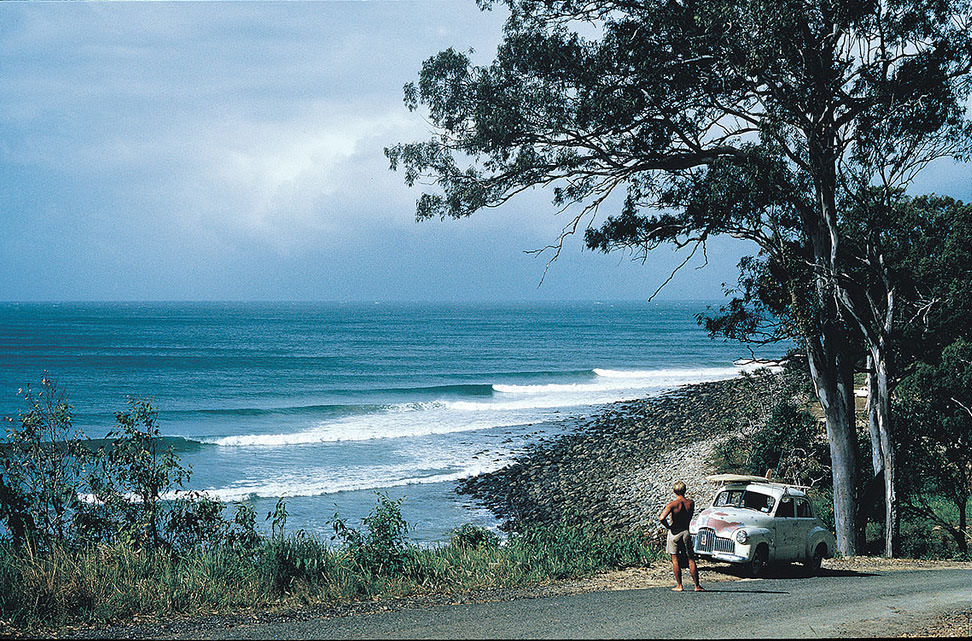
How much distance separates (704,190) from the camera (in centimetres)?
1673

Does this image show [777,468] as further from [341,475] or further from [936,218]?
[341,475]

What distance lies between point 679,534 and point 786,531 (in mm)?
3521

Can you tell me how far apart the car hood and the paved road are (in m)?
1.36

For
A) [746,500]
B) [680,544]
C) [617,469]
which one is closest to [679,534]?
[680,544]

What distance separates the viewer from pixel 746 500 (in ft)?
45.4

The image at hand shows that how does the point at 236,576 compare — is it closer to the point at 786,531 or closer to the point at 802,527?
the point at 786,531

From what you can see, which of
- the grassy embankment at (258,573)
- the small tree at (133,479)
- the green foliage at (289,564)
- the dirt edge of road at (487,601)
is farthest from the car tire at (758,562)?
the small tree at (133,479)

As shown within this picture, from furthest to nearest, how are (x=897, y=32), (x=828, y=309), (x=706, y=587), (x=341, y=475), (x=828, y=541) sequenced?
(x=341, y=475) → (x=828, y=309) → (x=897, y=32) → (x=828, y=541) → (x=706, y=587)

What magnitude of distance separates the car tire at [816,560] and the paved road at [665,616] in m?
2.10

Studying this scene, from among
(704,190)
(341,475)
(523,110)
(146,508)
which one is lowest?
(341,475)

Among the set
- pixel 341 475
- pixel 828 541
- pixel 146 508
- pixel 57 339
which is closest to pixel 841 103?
pixel 828 541

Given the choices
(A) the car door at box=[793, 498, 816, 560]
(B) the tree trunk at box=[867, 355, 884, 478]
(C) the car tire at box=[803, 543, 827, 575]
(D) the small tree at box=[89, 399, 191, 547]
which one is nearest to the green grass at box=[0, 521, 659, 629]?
(D) the small tree at box=[89, 399, 191, 547]

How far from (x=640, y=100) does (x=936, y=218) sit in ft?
35.1

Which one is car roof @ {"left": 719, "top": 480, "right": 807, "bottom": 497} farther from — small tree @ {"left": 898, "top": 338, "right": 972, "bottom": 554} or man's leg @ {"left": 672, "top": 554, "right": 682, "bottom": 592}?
small tree @ {"left": 898, "top": 338, "right": 972, "bottom": 554}
